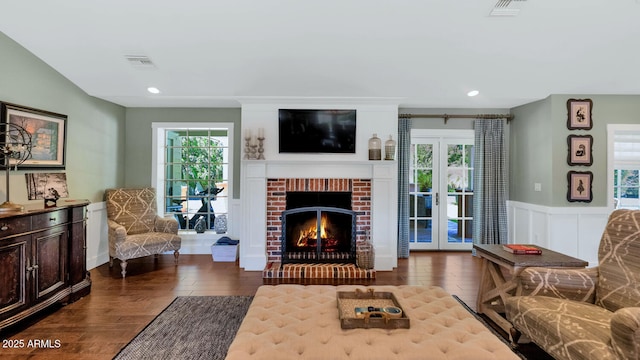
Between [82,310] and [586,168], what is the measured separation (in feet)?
19.8

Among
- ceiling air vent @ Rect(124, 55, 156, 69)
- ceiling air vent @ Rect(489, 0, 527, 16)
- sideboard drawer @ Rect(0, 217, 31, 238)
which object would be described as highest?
ceiling air vent @ Rect(489, 0, 527, 16)

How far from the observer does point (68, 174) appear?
3771mm

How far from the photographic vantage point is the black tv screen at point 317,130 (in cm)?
418

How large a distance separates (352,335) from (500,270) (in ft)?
5.99

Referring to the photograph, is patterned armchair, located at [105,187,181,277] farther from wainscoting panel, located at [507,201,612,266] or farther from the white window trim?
wainscoting panel, located at [507,201,612,266]

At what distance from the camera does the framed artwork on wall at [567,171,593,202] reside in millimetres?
4035

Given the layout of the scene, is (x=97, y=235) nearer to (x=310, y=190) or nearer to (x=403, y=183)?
(x=310, y=190)

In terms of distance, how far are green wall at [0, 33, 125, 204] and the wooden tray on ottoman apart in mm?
3355

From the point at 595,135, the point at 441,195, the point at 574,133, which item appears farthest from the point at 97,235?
the point at 595,135

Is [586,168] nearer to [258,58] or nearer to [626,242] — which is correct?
[626,242]

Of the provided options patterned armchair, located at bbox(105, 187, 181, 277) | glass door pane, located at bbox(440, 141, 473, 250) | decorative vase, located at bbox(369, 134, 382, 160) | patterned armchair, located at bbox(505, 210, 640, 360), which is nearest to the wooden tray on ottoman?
patterned armchair, located at bbox(505, 210, 640, 360)

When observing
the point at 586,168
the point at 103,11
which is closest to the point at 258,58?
the point at 103,11

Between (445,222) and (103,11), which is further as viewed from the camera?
(445,222)

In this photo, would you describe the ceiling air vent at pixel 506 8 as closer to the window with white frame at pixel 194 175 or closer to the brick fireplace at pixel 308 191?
the brick fireplace at pixel 308 191
